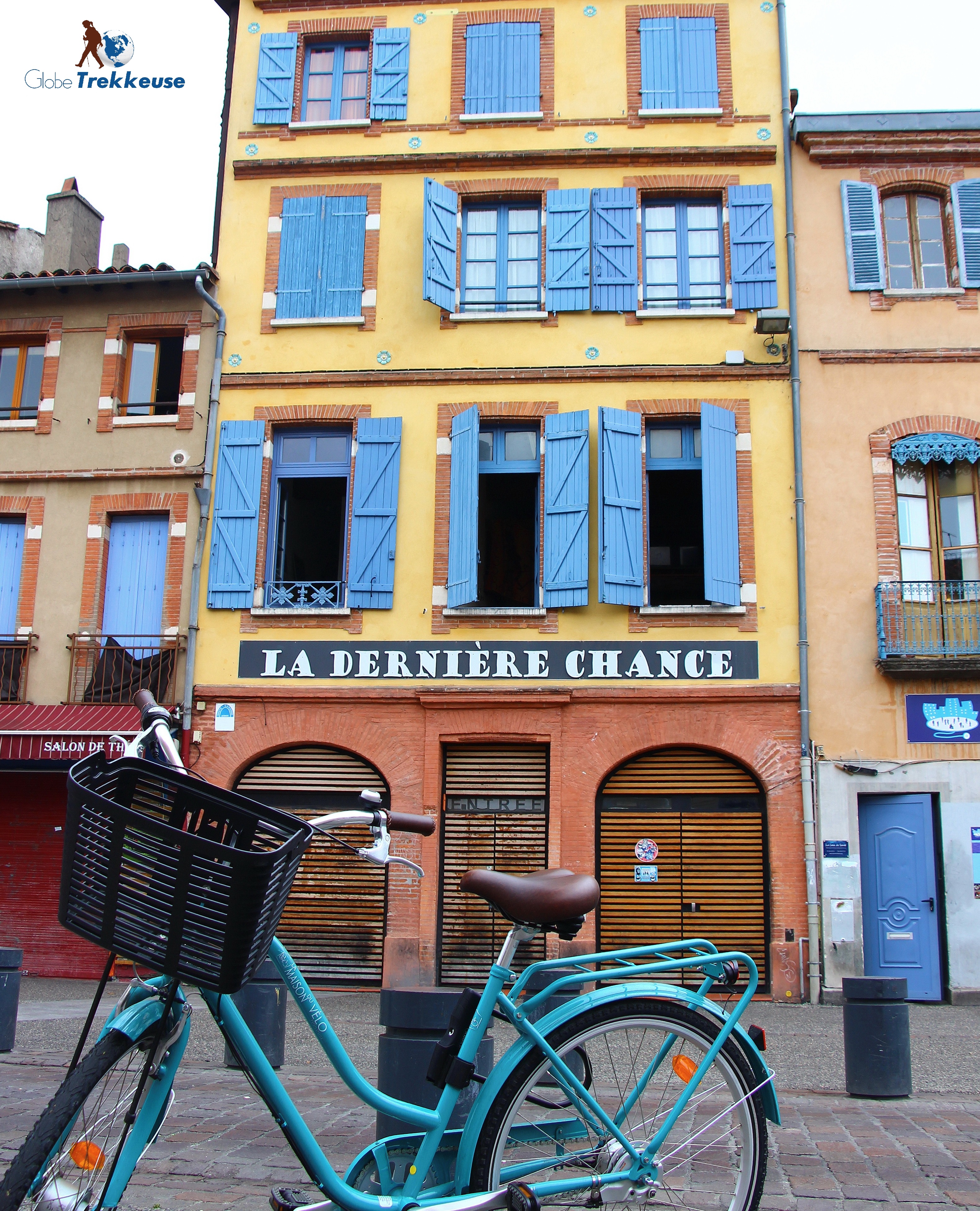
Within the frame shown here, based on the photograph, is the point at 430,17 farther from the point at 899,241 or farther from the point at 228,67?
the point at 899,241

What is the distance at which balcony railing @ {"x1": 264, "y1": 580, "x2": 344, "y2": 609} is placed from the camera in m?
14.3

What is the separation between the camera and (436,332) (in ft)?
48.2

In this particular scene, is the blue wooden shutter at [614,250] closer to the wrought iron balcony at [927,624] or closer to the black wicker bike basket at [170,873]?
the wrought iron balcony at [927,624]

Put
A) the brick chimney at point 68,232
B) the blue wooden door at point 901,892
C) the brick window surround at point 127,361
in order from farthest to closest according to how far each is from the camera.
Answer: the brick chimney at point 68,232, the brick window surround at point 127,361, the blue wooden door at point 901,892

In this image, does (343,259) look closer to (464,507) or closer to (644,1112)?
(464,507)

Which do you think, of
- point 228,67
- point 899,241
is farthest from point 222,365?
point 899,241

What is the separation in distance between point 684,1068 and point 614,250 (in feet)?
42.2

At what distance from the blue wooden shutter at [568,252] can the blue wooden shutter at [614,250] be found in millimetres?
127

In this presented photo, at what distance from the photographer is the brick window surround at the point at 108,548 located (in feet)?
47.6

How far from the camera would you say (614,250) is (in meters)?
14.6

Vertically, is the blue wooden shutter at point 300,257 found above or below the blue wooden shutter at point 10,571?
above

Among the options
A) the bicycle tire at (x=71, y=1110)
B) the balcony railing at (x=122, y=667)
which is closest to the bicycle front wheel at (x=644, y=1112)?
the bicycle tire at (x=71, y=1110)

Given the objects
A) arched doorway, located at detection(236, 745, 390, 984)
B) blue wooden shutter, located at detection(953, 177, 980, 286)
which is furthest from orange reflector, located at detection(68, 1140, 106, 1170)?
blue wooden shutter, located at detection(953, 177, 980, 286)

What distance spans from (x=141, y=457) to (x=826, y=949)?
1077 centimetres
